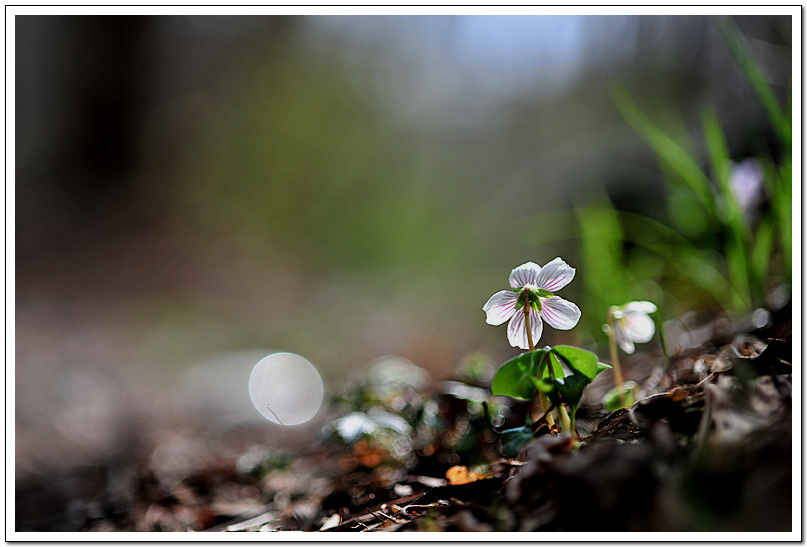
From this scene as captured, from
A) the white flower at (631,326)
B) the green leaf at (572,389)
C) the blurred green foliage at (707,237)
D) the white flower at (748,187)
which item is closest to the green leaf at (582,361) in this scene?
the green leaf at (572,389)

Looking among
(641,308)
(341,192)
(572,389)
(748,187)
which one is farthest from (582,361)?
(341,192)

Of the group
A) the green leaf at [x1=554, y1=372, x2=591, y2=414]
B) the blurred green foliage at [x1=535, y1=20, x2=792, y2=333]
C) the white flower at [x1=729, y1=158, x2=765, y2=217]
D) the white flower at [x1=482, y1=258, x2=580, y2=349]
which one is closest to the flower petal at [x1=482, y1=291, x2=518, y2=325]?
the white flower at [x1=482, y1=258, x2=580, y2=349]

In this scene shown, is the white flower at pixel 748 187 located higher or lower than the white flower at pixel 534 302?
higher

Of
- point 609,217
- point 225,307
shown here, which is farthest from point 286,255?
point 609,217

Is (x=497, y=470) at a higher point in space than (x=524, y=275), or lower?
lower

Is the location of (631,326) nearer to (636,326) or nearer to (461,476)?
(636,326)

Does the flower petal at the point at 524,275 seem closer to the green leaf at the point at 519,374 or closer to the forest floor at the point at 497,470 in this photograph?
the green leaf at the point at 519,374
